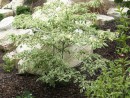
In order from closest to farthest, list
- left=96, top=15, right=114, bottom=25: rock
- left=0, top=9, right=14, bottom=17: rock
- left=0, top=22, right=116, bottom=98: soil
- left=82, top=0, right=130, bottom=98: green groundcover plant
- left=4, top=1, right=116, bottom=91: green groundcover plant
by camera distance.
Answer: left=82, top=0, right=130, bottom=98: green groundcover plant, left=4, top=1, right=116, bottom=91: green groundcover plant, left=0, top=22, right=116, bottom=98: soil, left=96, top=15, right=114, bottom=25: rock, left=0, top=9, right=14, bottom=17: rock

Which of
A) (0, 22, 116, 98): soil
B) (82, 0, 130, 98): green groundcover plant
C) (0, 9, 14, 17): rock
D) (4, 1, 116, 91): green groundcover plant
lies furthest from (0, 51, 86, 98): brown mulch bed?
(0, 9, 14, 17): rock

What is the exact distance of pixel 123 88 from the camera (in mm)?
4562

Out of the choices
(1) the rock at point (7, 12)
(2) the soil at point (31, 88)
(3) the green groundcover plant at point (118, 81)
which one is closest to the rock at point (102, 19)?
(2) the soil at point (31, 88)

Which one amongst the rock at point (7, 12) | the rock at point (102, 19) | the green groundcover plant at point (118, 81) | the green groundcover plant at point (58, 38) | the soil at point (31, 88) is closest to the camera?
the green groundcover plant at point (118, 81)

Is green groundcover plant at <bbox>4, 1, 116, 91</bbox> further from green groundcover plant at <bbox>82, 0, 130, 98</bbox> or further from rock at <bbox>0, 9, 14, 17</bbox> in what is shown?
rock at <bbox>0, 9, 14, 17</bbox>

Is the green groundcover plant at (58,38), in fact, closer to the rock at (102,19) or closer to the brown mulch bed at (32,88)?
the brown mulch bed at (32,88)

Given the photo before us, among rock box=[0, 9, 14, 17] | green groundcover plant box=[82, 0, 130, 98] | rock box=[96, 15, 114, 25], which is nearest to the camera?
green groundcover plant box=[82, 0, 130, 98]

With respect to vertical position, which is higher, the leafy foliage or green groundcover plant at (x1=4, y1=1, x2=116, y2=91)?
green groundcover plant at (x1=4, y1=1, x2=116, y2=91)

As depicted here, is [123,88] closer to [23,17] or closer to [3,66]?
[23,17]

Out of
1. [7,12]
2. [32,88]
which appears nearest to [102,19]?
[32,88]

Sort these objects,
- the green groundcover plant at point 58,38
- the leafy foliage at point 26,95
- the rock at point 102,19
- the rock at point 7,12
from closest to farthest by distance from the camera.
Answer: the green groundcover plant at point 58,38, the leafy foliage at point 26,95, the rock at point 102,19, the rock at point 7,12

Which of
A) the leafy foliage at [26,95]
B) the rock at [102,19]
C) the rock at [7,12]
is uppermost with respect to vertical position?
the rock at [102,19]

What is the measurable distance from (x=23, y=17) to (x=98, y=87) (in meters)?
3.04

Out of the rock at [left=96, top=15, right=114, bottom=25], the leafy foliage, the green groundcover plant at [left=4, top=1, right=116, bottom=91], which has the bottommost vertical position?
the leafy foliage
